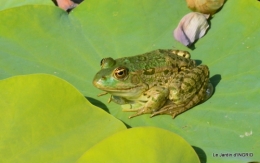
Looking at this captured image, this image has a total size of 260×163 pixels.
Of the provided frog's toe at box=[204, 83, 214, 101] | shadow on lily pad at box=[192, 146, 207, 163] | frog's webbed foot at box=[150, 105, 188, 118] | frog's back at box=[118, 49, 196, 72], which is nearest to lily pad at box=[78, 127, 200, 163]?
shadow on lily pad at box=[192, 146, 207, 163]

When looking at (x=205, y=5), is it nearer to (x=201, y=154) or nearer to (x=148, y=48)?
(x=148, y=48)

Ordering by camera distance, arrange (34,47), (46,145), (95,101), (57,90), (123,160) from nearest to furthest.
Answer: (123,160) → (46,145) → (57,90) → (95,101) → (34,47)

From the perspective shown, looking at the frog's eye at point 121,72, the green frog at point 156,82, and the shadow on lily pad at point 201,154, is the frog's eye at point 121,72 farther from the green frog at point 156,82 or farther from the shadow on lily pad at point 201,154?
the shadow on lily pad at point 201,154

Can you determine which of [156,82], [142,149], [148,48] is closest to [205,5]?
[148,48]

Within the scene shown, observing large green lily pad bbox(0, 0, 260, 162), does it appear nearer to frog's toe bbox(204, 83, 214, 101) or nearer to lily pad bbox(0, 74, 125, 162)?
frog's toe bbox(204, 83, 214, 101)

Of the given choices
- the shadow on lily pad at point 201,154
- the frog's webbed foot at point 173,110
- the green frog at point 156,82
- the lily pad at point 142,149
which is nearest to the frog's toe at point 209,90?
the green frog at point 156,82

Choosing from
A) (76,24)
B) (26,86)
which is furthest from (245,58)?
(26,86)

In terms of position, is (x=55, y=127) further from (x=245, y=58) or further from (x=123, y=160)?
(x=245, y=58)
